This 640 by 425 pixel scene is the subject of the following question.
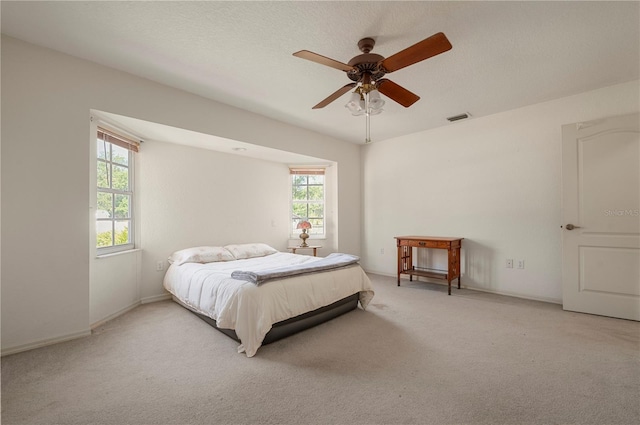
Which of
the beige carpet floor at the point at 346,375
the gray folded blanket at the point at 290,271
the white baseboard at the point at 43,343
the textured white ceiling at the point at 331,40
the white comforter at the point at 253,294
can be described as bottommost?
the beige carpet floor at the point at 346,375

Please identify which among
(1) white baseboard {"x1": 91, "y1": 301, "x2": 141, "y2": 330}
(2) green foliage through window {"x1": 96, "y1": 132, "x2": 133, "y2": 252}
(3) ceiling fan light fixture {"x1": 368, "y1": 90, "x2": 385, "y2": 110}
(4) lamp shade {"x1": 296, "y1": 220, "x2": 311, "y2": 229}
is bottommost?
(1) white baseboard {"x1": 91, "y1": 301, "x2": 141, "y2": 330}

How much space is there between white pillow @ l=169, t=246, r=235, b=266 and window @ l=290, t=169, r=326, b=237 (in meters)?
1.78

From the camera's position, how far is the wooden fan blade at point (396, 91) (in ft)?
7.46

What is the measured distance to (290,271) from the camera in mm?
2594

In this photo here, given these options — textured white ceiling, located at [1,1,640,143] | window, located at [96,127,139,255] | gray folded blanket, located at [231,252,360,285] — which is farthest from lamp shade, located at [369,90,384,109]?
window, located at [96,127,139,255]

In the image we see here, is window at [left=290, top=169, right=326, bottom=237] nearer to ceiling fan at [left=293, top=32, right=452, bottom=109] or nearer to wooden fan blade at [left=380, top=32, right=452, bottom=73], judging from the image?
ceiling fan at [left=293, top=32, right=452, bottom=109]

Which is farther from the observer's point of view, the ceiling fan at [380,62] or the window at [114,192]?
the window at [114,192]

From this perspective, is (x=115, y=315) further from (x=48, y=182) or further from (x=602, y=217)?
(x=602, y=217)

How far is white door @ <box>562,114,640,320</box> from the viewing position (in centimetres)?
289

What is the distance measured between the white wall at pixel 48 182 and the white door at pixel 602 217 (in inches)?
186

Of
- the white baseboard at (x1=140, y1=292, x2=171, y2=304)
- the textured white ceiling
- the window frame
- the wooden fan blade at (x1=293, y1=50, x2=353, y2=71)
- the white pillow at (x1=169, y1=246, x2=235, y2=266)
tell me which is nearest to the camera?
the wooden fan blade at (x1=293, y1=50, x2=353, y2=71)

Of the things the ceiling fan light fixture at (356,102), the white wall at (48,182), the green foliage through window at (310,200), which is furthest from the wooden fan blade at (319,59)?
the green foliage through window at (310,200)

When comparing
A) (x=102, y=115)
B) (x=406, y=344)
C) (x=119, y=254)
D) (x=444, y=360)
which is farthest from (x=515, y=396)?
(x=102, y=115)

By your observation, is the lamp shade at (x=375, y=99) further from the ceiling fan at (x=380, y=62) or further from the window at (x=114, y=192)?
the window at (x=114, y=192)
